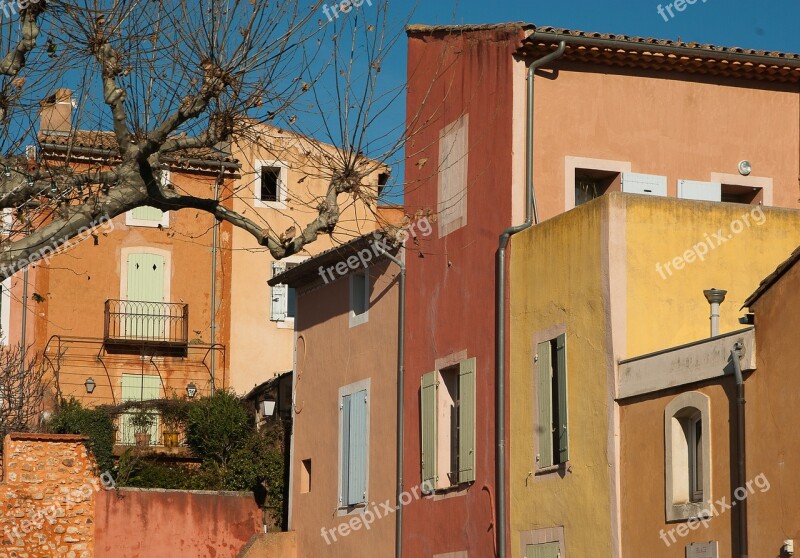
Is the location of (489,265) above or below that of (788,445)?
above

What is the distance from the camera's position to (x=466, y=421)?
20812 millimetres

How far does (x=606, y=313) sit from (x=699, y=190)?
4.40 meters

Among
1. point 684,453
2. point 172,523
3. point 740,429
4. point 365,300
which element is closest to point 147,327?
point 172,523

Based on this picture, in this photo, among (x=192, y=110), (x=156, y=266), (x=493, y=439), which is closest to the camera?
(x=192, y=110)

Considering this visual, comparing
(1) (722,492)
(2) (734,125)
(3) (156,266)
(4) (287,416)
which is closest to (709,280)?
(1) (722,492)

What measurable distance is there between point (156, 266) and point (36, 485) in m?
10.3

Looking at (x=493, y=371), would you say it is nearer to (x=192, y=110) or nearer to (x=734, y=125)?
(x=734, y=125)

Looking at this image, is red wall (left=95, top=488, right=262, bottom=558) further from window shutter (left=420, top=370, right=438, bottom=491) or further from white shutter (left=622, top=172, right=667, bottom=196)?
white shutter (left=622, top=172, right=667, bottom=196)

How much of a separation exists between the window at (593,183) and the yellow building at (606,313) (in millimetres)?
2334

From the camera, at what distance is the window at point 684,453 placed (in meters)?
15.7

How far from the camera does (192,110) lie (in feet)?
47.0

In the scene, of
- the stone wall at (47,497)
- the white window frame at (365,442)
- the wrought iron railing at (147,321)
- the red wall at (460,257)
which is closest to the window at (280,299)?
the wrought iron railing at (147,321)

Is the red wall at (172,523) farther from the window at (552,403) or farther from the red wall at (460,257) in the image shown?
the window at (552,403)

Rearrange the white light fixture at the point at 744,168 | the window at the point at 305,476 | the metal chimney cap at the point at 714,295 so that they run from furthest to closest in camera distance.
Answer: the window at the point at 305,476 → the white light fixture at the point at 744,168 → the metal chimney cap at the point at 714,295
